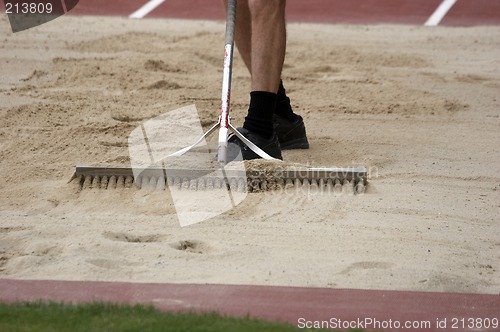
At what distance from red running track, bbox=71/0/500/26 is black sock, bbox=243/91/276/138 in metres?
4.63

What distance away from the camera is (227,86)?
498 centimetres

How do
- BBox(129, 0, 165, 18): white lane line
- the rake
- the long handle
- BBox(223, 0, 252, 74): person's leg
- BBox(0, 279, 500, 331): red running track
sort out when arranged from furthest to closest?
1. BBox(129, 0, 165, 18): white lane line
2. BBox(223, 0, 252, 74): person's leg
3. the long handle
4. the rake
5. BBox(0, 279, 500, 331): red running track

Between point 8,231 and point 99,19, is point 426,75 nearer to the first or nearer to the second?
point 99,19

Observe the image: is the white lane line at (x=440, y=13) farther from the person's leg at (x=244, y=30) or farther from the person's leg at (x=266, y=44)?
the person's leg at (x=266, y=44)

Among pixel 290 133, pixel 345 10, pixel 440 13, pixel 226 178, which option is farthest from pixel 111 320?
pixel 440 13

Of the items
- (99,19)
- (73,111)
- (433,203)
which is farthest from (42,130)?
(99,19)

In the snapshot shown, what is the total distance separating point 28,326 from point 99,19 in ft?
21.0

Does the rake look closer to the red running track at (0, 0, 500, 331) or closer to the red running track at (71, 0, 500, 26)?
the red running track at (0, 0, 500, 331)

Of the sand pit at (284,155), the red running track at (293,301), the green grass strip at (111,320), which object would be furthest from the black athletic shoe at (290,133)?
the green grass strip at (111,320)

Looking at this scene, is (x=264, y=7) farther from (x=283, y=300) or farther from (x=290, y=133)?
(x=283, y=300)

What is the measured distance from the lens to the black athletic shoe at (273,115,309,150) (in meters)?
5.52

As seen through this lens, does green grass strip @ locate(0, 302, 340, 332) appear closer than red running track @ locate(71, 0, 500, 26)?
Yes

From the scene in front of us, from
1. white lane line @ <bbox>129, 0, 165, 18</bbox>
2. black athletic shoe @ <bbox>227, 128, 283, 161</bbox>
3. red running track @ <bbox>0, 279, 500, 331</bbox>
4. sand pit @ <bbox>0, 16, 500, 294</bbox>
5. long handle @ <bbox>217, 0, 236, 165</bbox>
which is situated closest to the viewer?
Answer: red running track @ <bbox>0, 279, 500, 331</bbox>

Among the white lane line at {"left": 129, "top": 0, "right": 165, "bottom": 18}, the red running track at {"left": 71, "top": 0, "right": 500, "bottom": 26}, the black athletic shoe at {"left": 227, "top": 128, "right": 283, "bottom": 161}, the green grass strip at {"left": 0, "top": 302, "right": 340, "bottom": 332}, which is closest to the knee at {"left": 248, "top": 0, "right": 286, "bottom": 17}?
the black athletic shoe at {"left": 227, "top": 128, "right": 283, "bottom": 161}
